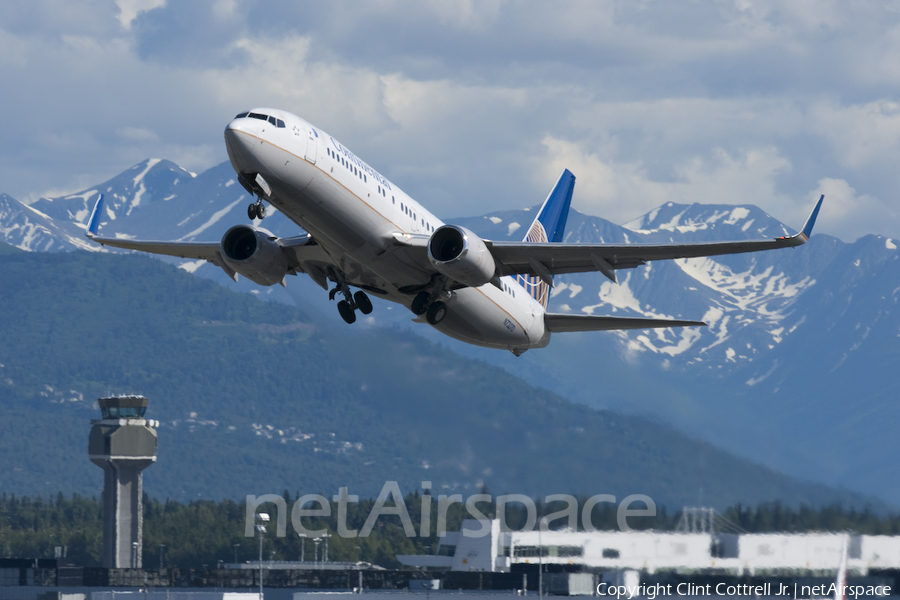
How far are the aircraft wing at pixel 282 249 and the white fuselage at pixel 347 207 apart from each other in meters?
1.28

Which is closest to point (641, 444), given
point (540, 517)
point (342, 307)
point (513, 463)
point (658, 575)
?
point (513, 463)

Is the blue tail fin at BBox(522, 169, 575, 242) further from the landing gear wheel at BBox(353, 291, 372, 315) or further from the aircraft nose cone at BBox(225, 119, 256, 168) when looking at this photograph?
the aircraft nose cone at BBox(225, 119, 256, 168)

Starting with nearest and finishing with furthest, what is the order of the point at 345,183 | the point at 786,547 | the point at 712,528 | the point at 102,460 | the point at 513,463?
the point at 345,183
the point at 786,547
the point at 712,528
the point at 513,463
the point at 102,460

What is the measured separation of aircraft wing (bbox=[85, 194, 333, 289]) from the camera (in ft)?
142

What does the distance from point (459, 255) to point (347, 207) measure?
3511 mm

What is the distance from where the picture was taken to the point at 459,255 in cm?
3956

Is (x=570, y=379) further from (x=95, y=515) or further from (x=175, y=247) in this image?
(x=175, y=247)

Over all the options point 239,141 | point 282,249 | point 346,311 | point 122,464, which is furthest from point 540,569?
point 122,464

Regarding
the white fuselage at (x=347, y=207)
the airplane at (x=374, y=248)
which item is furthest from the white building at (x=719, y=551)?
the white fuselage at (x=347, y=207)

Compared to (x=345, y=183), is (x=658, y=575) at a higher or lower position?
lower

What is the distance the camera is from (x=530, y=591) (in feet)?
201

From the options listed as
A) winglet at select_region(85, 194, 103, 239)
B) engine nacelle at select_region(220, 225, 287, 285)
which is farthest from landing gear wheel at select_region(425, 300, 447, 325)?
winglet at select_region(85, 194, 103, 239)

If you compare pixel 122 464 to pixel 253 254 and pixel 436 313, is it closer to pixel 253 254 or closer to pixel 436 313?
pixel 253 254

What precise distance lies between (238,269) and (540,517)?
92.5ft
